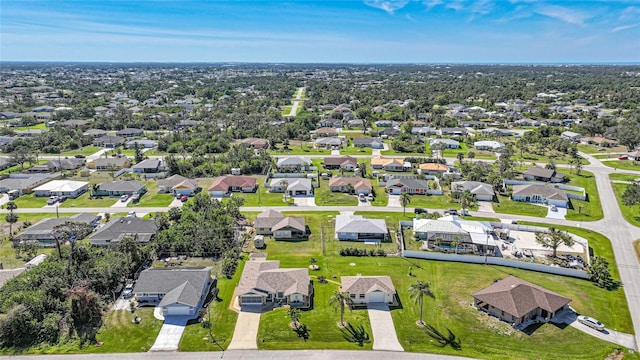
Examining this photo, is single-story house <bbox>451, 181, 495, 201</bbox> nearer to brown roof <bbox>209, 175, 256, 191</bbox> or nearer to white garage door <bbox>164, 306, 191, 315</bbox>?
brown roof <bbox>209, 175, 256, 191</bbox>

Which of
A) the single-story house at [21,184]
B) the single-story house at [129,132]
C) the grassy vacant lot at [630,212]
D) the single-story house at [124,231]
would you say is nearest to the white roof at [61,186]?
the single-story house at [21,184]

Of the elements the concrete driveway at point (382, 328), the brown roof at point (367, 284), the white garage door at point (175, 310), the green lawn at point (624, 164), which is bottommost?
the concrete driveway at point (382, 328)

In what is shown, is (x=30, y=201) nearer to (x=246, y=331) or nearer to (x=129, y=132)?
(x=246, y=331)

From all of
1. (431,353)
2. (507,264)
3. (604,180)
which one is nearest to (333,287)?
(431,353)

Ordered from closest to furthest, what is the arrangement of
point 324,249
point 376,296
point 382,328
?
point 382,328, point 376,296, point 324,249

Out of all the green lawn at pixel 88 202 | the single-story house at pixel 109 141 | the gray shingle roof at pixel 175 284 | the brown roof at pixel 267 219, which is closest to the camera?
the gray shingle roof at pixel 175 284

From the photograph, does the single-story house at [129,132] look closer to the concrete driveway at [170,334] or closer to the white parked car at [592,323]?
the concrete driveway at [170,334]

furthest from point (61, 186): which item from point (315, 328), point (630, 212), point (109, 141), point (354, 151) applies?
point (630, 212)
